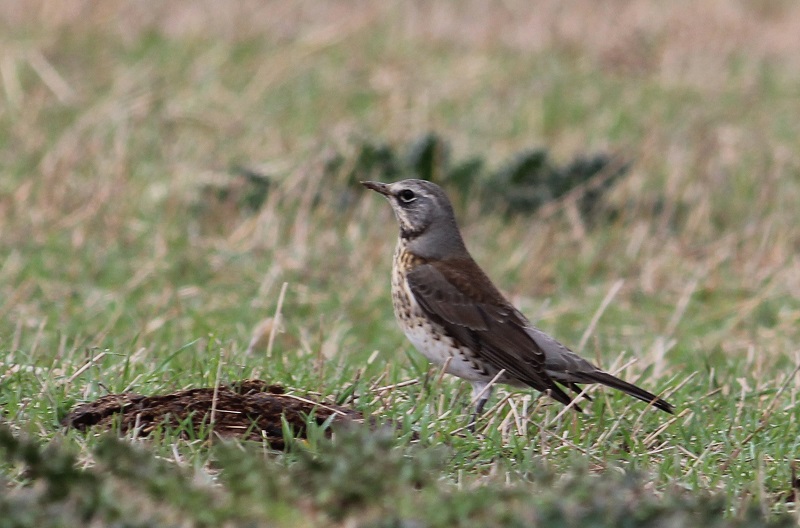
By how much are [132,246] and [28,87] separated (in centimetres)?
398

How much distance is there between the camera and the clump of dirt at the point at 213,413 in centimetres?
498

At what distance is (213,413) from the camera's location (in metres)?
4.93

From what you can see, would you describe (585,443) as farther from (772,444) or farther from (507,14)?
(507,14)

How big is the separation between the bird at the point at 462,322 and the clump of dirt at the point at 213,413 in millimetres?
773

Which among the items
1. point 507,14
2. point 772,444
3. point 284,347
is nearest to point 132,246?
point 284,347

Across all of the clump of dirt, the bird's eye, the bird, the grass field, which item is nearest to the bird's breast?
the bird

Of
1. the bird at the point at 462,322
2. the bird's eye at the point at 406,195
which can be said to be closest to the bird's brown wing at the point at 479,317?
the bird at the point at 462,322

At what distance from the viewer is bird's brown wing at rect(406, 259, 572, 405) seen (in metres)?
5.93

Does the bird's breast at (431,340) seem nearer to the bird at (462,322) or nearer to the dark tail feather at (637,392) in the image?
the bird at (462,322)

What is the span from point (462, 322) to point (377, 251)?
329 cm

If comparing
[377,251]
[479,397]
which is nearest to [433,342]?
[479,397]

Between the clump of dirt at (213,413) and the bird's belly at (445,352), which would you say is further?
the bird's belly at (445,352)

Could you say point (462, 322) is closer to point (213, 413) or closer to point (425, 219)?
point (425, 219)

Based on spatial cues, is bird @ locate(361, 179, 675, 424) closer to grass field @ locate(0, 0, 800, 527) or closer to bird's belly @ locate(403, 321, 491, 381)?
bird's belly @ locate(403, 321, 491, 381)
